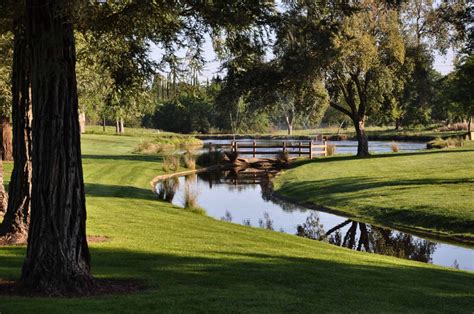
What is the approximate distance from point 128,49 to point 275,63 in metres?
22.2

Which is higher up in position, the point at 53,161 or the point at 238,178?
the point at 53,161

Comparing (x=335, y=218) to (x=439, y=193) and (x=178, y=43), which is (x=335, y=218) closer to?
(x=439, y=193)

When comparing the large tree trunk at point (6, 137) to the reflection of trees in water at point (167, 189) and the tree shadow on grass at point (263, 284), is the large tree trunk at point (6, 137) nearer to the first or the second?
the reflection of trees in water at point (167, 189)

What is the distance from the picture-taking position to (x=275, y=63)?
108 ft

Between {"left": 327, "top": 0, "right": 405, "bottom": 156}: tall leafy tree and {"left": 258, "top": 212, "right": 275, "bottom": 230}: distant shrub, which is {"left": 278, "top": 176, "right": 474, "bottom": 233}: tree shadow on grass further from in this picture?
{"left": 327, "top": 0, "right": 405, "bottom": 156}: tall leafy tree

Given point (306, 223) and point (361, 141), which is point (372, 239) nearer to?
point (306, 223)

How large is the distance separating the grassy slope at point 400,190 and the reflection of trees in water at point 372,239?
3.14 feet

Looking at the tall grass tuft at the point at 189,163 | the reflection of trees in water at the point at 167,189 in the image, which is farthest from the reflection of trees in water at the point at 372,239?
the tall grass tuft at the point at 189,163

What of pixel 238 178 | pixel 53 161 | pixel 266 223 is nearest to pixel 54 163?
pixel 53 161

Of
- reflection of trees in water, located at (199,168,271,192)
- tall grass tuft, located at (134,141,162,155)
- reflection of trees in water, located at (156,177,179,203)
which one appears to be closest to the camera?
reflection of trees in water, located at (156,177,179,203)

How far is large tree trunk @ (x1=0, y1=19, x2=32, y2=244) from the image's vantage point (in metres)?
11.6

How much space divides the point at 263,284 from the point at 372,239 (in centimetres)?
983

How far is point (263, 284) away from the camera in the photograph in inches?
353

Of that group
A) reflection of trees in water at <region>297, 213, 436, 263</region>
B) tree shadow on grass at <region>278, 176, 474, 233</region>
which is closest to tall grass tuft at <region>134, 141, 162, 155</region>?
tree shadow on grass at <region>278, 176, 474, 233</region>
